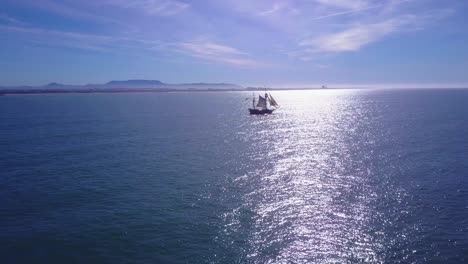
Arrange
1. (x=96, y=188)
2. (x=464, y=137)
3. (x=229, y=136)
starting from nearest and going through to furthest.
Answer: (x=96, y=188), (x=464, y=137), (x=229, y=136)

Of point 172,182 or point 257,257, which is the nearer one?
point 257,257

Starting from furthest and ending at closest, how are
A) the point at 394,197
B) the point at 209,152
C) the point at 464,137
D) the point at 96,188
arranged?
the point at 464,137 → the point at 209,152 → the point at 96,188 → the point at 394,197

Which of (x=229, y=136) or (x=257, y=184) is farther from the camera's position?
(x=229, y=136)

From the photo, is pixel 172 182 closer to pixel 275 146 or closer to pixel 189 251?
pixel 189 251

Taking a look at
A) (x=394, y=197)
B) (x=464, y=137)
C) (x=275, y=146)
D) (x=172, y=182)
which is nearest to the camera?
(x=394, y=197)

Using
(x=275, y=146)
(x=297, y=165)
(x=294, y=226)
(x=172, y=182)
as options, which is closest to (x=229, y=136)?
(x=275, y=146)

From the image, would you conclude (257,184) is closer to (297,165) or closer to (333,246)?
(297,165)

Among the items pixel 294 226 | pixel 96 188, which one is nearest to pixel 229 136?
pixel 96 188


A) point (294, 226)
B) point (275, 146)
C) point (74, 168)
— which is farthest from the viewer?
point (275, 146)
